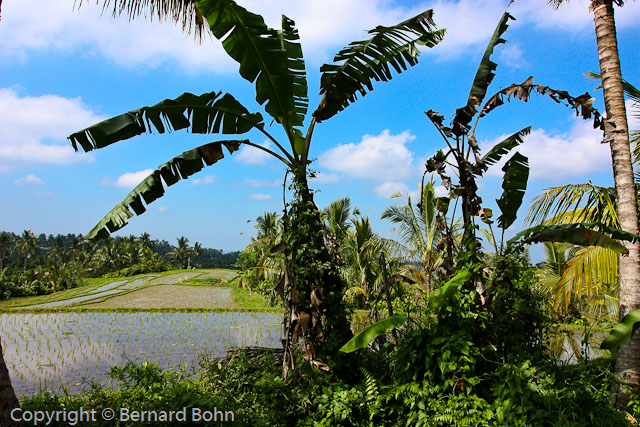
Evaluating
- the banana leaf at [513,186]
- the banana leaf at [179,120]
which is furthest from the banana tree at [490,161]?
the banana leaf at [179,120]

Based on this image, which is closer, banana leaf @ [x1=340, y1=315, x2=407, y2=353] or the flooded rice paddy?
banana leaf @ [x1=340, y1=315, x2=407, y2=353]

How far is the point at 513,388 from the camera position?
2.69 meters

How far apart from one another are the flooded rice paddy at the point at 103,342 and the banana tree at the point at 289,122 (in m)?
1.99

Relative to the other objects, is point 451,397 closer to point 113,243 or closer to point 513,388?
point 513,388

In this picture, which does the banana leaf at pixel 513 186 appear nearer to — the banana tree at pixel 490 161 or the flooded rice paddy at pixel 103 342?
the banana tree at pixel 490 161

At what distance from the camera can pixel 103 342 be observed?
7.85 metres

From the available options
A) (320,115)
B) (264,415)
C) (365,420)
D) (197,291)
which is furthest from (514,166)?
(197,291)

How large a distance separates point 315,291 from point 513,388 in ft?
5.57

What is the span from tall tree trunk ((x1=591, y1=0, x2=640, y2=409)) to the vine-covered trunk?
2.27 meters

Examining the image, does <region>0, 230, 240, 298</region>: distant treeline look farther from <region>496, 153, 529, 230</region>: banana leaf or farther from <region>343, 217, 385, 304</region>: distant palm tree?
<region>496, 153, 529, 230</region>: banana leaf

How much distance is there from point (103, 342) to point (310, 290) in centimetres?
627

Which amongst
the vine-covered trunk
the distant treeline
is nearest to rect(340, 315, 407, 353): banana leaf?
the vine-covered trunk

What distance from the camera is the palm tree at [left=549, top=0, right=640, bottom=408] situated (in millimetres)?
3123

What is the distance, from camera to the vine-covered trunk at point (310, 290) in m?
3.53
